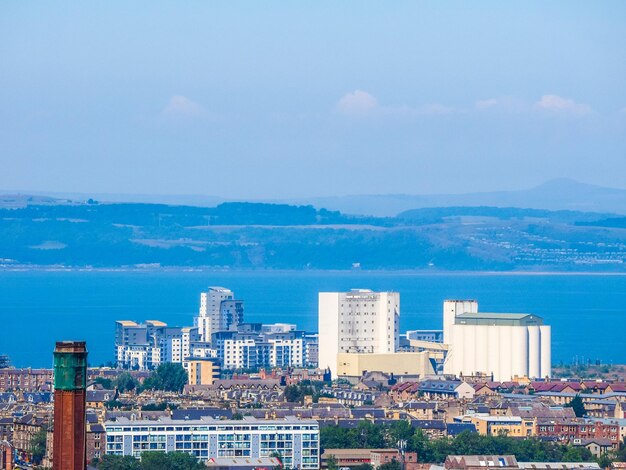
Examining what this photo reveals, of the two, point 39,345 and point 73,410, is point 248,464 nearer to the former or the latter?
point 73,410

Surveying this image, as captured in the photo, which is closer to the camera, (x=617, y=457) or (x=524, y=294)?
(x=617, y=457)

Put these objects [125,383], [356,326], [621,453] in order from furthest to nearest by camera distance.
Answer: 1. [356,326]
2. [125,383]
3. [621,453]

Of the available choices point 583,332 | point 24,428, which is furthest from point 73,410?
point 583,332

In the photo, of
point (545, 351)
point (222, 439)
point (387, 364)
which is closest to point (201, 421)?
point (222, 439)

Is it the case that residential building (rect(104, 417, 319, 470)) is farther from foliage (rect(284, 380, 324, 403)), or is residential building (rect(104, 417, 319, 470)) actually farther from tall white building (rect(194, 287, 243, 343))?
tall white building (rect(194, 287, 243, 343))

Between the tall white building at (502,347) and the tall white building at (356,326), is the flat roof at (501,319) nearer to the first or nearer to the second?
the tall white building at (502,347)

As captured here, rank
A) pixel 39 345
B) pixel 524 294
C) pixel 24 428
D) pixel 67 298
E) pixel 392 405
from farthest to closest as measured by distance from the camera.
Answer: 1. pixel 524 294
2. pixel 67 298
3. pixel 39 345
4. pixel 392 405
5. pixel 24 428

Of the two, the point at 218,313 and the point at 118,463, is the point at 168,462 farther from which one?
the point at 218,313
